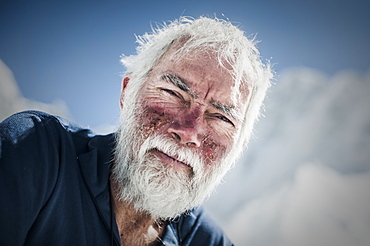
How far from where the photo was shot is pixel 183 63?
1.37 meters

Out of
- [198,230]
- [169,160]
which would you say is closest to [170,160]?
[169,160]

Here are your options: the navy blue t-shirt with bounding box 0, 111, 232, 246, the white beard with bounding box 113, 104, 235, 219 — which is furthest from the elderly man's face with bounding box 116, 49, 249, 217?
the navy blue t-shirt with bounding box 0, 111, 232, 246

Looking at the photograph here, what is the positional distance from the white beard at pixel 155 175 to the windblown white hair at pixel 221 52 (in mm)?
271

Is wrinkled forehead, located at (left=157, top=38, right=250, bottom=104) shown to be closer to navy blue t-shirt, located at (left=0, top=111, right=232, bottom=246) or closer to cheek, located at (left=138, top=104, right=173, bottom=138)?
cheek, located at (left=138, top=104, right=173, bottom=138)

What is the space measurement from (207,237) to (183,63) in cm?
122

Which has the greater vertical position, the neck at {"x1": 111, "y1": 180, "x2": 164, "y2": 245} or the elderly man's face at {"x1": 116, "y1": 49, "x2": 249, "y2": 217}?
the elderly man's face at {"x1": 116, "y1": 49, "x2": 249, "y2": 217}

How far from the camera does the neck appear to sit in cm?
137

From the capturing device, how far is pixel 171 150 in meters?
1.18

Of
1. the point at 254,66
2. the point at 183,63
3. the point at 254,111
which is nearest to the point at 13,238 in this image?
the point at 183,63

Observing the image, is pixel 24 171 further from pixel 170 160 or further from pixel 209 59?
pixel 209 59

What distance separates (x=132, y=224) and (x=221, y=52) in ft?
3.83

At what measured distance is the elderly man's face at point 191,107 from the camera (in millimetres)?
1222

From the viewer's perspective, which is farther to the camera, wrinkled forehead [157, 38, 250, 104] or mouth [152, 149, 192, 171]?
wrinkled forehead [157, 38, 250, 104]

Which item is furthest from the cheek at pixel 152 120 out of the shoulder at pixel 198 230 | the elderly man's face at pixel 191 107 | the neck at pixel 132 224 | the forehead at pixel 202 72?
the shoulder at pixel 198 230
